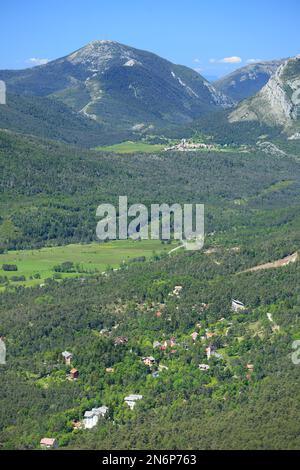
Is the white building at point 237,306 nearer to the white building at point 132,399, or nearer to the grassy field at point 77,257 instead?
the white building at point 132,399

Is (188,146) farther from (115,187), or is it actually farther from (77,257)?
(77,257)

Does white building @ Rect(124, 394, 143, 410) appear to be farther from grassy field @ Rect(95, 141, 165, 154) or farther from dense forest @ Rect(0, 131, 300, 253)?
grassy field @ Rect(95, 141, 165, 154)

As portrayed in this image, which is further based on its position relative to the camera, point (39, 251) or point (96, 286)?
point (39, 251)

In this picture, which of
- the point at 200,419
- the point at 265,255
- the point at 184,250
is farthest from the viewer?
the point at 184,250

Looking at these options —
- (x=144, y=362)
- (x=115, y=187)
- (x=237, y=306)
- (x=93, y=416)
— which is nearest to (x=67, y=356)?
(x=144, y=362)

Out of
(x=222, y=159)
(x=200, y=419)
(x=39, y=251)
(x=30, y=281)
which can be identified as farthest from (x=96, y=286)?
(x=222, y=159)
